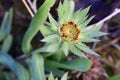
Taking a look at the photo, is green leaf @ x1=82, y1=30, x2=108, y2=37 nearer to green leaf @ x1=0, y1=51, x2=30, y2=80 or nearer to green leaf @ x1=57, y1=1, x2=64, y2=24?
green leaf @ x1=57, y1=1, x2=64, y2=24

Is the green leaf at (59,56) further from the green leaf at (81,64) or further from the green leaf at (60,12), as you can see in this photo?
the green leaf at (60,12)

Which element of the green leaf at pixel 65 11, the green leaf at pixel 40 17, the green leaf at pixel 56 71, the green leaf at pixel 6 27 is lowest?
the green leaf at pixel 56 71

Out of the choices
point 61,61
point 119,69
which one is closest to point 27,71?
point 61,61

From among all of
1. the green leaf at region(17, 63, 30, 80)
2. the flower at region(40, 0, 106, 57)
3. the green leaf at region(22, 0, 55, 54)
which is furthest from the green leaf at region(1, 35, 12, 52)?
the flower at region(40, 0, 106, 57)

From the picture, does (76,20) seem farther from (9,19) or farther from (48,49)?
(9,19)

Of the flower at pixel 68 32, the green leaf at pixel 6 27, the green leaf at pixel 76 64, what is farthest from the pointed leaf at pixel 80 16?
the green leaf at pixel 6 27

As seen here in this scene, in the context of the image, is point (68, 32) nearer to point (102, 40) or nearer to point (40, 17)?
point (40, 17)

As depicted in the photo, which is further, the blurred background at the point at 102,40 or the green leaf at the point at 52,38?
the blurred background at the point at 102,40

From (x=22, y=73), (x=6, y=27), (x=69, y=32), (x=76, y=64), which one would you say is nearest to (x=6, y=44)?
(x=6, y=27)
